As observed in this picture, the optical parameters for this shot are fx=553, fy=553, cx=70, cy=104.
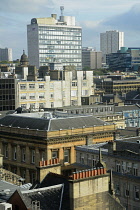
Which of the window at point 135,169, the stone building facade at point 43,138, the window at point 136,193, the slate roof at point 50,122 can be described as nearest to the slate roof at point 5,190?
the window at point 136,193

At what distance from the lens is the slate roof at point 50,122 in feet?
332

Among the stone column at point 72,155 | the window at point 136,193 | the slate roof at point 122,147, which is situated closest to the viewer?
the window at point 136,193

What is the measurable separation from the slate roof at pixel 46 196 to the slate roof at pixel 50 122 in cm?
4926

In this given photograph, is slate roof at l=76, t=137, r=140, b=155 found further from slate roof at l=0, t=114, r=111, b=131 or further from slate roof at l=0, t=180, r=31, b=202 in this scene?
slate roof at l=0, t=180, r=31, b=202

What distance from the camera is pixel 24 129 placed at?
102438 millimetres

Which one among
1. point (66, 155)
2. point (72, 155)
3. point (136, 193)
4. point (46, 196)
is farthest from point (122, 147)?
point (46, 196)

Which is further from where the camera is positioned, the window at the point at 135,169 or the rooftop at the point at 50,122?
the rooftop at the point at 50,122

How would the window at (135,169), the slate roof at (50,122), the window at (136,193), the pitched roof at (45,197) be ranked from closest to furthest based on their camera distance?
1. the pitched roof at (45,197)
2. the window at (136,193)
3. the window at (135,169)
4. the slate roof at (50,122)

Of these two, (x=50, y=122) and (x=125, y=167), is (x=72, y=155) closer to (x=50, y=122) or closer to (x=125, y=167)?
(x=50, y=122)

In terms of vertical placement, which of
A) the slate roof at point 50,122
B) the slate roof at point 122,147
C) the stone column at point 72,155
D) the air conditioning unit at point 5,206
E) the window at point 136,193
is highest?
the slate roof at point 50,122

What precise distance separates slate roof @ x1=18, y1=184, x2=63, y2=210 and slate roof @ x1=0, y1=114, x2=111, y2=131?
162 ft

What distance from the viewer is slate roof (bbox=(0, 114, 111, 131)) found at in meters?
101

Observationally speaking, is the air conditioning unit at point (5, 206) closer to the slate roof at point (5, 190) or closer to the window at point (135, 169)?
the slate roof at point (5, 190)

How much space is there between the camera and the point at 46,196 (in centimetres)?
4969
